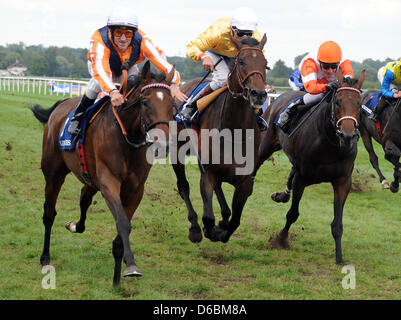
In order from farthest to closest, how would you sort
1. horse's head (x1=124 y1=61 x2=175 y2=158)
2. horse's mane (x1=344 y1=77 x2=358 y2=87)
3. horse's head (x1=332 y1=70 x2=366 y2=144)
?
horse's mane (x1=344 y1=77 x2=358 y2=87) < horse's head (x1=332 y1=70 x2=366 y2=144) < horse's head (x1=124 y1=61 x2=175 y2=158)

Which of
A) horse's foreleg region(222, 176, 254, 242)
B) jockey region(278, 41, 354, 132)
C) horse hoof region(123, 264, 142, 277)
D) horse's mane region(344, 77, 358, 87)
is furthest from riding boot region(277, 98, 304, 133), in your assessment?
horse hoof region(123, 264, 142, 277)

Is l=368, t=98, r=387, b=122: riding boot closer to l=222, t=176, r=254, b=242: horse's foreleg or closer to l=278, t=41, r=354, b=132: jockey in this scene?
l=278, t=41, r=354, b=132: jockey

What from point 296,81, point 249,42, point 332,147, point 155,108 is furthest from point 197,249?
point 296,81

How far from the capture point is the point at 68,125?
5746mm

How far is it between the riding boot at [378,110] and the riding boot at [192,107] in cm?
502

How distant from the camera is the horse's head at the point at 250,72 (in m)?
5.02

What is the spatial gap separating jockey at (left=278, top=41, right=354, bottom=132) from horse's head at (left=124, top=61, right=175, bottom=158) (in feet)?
7.47

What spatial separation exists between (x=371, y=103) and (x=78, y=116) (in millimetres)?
7089

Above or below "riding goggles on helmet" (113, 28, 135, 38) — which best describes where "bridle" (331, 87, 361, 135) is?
below

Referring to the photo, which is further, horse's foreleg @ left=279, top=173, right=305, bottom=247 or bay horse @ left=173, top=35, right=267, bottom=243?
horse's foreleg @ left=279, top=173, right=305, bottom=247

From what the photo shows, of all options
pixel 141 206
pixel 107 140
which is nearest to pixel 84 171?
pixel 107 140

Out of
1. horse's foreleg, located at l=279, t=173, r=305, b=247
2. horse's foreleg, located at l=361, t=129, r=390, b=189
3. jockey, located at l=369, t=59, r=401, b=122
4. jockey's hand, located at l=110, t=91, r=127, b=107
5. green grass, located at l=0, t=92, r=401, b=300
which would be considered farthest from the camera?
horse's foreleg, located at l=361, t=129, r=390, b=189

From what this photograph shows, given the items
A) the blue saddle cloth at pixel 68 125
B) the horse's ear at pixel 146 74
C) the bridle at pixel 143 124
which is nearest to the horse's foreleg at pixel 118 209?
the bridle at pixel 143 124

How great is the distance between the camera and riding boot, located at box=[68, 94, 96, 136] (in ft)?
17.8
